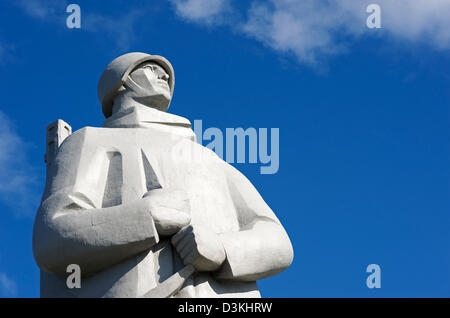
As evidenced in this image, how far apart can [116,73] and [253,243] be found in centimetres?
280

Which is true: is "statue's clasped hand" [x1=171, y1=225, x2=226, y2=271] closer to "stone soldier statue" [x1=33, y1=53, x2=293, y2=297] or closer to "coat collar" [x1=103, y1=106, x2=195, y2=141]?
"stone soldier statue" [x1=33, y1=53, x2=293, y2=297]

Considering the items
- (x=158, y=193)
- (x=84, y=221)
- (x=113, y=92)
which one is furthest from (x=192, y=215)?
(x=113, y=92)

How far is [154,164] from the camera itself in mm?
9852

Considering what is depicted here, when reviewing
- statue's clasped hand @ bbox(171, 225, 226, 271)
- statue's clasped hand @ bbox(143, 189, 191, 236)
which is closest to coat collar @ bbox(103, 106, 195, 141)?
statue's clasped hand @ bbox(143, 189, 191, 236)

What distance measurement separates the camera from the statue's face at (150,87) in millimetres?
10766

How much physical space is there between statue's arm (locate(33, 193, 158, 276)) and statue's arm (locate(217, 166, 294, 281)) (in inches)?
32.5

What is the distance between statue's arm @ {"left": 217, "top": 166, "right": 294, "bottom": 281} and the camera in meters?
9.22

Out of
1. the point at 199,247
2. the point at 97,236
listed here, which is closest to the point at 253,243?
the point at 199,247

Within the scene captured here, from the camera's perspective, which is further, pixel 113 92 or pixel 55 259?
pixel 113 92

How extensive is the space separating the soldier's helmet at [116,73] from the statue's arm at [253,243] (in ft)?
5.77

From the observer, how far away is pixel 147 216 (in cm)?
891
